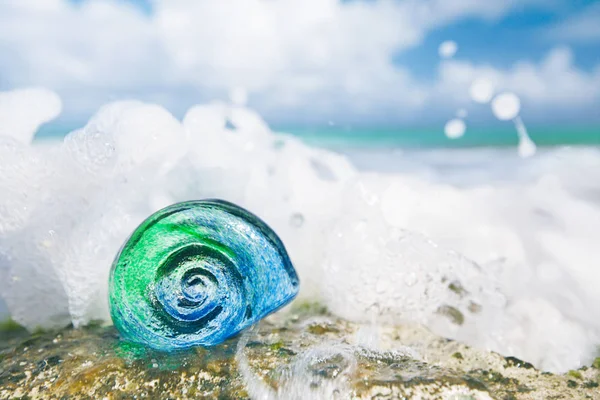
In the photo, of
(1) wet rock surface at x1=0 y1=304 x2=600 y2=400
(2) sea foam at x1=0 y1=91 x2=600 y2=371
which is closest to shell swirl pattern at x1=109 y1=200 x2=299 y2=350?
(1) wet rock surface at x1=0 y1=304 x2=600 y2=400

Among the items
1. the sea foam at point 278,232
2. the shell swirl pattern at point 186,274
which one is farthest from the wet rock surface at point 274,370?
the sea foam at point 278,232

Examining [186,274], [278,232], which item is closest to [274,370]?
[186,274]

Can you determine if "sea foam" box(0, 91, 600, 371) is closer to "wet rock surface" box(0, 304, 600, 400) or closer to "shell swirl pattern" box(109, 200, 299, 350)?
"wet rock surface" box(0, 304, 600, 400)

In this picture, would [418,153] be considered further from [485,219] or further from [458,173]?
[485,219]

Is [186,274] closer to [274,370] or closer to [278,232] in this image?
[274,370]

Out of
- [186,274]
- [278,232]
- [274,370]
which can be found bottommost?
[274,370]
